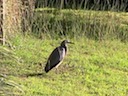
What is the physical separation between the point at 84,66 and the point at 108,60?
71 centimetres

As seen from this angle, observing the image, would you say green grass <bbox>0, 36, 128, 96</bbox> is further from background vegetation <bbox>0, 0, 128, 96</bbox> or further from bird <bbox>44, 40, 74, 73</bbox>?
bird <bbox>44, 40, 74, 73</bbox>

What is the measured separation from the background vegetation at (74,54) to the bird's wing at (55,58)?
0.65 ft

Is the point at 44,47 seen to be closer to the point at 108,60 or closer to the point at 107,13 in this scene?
the point at 108,60

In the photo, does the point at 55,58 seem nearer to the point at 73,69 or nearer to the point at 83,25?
the point at 73,69

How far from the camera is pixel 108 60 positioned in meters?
8.55

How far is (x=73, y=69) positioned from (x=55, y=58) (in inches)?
20.6

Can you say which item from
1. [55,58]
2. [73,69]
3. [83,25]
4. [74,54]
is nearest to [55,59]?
[55,58]

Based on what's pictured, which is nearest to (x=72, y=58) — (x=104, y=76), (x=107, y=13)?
(x=104, y=76)

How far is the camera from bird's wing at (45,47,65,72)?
24.1ft

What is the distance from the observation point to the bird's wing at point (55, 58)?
24.1 feet

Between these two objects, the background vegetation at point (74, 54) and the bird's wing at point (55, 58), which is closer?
the background vegetation at point (74, 54)

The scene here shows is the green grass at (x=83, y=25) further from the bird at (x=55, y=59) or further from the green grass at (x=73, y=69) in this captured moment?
the bird at (x=55, y=59)

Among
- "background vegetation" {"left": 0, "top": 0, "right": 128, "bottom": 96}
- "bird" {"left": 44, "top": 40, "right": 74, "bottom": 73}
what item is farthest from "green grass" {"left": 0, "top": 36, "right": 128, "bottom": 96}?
"bird" {"left": 44, "top": 40, "right": 74, "bottom": 73}

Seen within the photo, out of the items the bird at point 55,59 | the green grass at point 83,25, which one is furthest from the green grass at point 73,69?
the green grass at point 83,25
